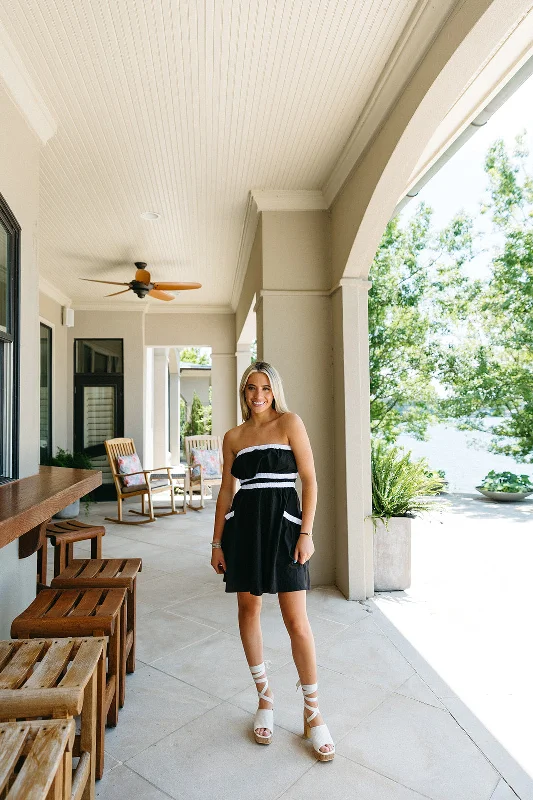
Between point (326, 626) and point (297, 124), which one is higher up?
point (297, 124)

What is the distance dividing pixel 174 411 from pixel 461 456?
7238mm

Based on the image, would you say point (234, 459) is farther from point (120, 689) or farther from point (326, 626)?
point (326, 626)

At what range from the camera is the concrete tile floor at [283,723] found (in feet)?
5.98

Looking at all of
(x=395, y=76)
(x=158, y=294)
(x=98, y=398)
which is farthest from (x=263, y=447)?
(x=98, y=398)

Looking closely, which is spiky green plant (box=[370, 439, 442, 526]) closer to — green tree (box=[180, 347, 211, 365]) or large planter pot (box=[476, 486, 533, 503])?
large planter pot (box=[476, 486, 533, 503])

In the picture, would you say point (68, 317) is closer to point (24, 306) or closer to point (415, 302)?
point (24, 306)

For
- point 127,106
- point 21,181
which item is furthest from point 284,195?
point 21,181

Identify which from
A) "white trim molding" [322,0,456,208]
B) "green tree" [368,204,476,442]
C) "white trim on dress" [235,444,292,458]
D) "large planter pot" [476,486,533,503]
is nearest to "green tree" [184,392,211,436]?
"green tree" [368,204,476,442]

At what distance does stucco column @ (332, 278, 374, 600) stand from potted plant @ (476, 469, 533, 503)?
515cm

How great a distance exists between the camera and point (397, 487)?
397cm

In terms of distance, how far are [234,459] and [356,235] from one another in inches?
75.5

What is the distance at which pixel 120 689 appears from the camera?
2283 millimetres

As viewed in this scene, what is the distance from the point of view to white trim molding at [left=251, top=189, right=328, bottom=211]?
4.14 metres

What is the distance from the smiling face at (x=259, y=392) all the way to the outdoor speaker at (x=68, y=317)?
20.2 ft
